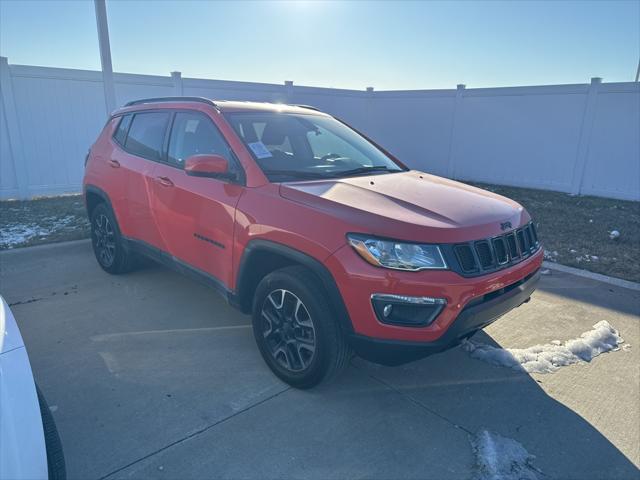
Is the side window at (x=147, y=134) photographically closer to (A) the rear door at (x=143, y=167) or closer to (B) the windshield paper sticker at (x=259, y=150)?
(A) the rear door at (x=143, y=167)

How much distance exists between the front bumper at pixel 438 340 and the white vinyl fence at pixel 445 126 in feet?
28.9

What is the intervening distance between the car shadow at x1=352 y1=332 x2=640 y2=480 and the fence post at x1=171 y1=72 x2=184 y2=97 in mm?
8672

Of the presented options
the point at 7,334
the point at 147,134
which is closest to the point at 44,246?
the point at 147,134

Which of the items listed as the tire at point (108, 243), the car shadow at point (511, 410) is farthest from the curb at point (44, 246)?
the car shadow at point (511, 410)

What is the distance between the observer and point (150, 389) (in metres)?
3.03

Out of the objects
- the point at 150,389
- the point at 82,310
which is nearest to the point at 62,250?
the point at 82,310

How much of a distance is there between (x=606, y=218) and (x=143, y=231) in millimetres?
7784

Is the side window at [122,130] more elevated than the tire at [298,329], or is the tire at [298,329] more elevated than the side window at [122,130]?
the side window at [122,130]

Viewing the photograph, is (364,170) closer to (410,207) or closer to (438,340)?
(410,207)

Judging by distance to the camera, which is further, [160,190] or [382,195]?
[160,190]

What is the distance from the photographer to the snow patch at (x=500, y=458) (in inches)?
93.2

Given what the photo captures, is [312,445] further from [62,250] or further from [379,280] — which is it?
[62,250]

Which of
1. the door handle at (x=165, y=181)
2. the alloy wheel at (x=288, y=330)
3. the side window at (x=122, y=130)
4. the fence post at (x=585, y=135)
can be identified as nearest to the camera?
the alloy wheel at (x=288, y=330)

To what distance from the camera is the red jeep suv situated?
2484 millimetres
